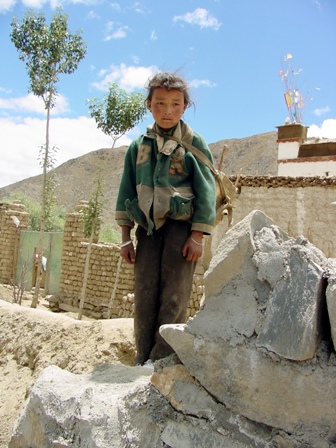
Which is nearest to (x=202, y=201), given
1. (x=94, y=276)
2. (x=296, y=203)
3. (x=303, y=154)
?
(x=296, y=203)

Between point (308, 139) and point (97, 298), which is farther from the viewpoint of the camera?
point (308, 139)

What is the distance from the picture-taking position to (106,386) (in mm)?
1885

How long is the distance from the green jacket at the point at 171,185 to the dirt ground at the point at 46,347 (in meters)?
0.93

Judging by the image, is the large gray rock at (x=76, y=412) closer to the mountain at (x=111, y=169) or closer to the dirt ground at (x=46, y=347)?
the dirt ground at (x=46, y=347)

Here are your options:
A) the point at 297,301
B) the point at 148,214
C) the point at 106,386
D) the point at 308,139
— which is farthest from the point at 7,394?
the point at 308,139

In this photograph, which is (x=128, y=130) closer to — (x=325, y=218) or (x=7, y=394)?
(x=325, y=218)

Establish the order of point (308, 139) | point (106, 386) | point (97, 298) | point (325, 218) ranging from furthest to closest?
point (308, 139), point (97, 298), point (325, 218), point (106, 386)

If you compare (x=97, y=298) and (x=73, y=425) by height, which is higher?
(x=73, y=425)

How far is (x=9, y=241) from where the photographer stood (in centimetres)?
1438

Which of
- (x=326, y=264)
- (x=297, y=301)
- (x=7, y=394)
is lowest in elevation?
(x=7, y=394)

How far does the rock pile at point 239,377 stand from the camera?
1.46 metres

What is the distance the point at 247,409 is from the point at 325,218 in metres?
9.14

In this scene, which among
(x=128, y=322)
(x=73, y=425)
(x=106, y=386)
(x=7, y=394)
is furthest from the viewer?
(x=128, y=322)

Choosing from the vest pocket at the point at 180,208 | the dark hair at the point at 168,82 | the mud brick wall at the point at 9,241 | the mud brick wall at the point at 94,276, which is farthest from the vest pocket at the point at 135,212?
the mud brick wall at the point at 9,241
